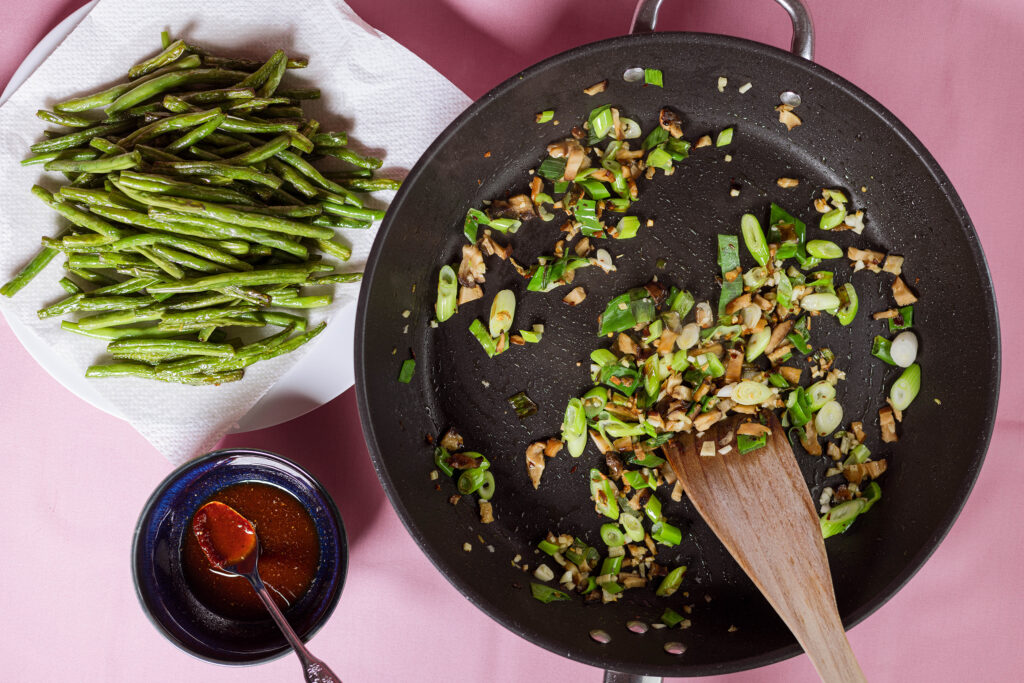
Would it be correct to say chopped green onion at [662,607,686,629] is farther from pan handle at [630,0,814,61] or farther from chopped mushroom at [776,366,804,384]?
pan handle at [630,0,814,61]

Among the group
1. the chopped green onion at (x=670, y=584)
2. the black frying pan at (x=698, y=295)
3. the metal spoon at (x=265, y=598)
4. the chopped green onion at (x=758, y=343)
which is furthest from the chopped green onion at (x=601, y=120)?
the metal spoon at (x=265, y=598)

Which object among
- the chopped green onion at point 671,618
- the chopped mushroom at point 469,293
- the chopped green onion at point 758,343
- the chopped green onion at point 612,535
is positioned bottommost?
the chopped green onion at point 671,618

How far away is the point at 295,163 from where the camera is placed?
138 centimetres

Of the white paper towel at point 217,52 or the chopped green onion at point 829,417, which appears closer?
the white paper towel at point 217,52

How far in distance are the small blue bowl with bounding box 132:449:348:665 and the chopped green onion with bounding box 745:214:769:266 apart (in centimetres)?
111

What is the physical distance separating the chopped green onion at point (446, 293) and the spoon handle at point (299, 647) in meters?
0.71

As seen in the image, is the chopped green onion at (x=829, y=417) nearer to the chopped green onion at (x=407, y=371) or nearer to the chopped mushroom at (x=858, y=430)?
the chopped mushroom at (x=858, y=430)

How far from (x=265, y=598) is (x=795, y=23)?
1.64 metres

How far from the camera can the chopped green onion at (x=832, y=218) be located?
1.54 m

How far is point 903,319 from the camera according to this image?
155 cm

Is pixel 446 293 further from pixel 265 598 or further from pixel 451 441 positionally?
pixel 265 598

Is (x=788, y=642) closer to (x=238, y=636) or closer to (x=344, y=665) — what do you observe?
(x=344, y=665)

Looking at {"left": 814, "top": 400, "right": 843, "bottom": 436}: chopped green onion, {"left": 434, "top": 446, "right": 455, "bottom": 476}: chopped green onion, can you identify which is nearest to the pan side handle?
{"left": 434, "top": 446, "right": 455, "bottom": 476}: chopped green onion

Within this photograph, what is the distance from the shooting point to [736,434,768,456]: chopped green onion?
1.48m
